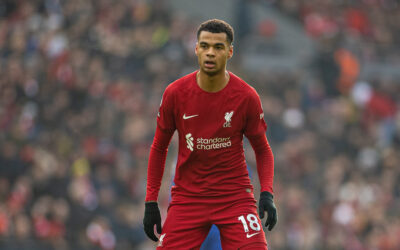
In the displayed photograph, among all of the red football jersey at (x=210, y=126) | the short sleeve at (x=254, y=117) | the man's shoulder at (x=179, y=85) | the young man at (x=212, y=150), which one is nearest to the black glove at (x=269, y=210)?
the young man at (x=212, y=150)

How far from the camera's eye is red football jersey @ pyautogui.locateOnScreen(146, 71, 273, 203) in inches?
258

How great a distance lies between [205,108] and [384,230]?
30.8ft

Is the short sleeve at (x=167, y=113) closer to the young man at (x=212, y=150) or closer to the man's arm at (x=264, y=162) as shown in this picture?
the young man at (x=212, y=150)

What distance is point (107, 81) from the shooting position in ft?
52.6

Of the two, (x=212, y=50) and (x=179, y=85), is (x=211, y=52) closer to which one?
(x=212, y=50)

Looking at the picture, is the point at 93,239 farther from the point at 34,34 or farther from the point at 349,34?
the point at 349,34

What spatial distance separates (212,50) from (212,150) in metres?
0.80

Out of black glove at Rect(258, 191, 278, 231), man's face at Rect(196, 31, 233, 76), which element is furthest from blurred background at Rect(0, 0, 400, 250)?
man's face at Rect(196, 31, 233, 76)

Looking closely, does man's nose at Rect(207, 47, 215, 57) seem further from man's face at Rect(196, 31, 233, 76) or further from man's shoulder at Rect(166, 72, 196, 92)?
man's shoulder at Rect(166, 72, 196, 92)

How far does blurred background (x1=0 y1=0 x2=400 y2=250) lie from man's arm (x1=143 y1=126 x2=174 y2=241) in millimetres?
6064

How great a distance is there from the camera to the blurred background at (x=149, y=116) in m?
13.5

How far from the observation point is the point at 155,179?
6730 mm

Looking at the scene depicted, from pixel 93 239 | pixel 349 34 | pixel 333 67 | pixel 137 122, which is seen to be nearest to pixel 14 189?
pixel 93 239

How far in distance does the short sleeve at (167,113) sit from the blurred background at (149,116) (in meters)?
6.34
